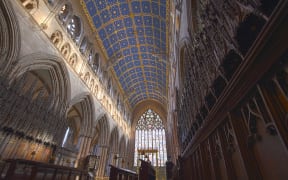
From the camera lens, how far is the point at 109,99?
13125mm

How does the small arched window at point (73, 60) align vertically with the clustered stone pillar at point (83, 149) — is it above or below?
above

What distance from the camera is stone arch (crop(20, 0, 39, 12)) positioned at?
5302 millimetres

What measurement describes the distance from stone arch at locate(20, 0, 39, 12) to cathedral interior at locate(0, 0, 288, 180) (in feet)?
0.14

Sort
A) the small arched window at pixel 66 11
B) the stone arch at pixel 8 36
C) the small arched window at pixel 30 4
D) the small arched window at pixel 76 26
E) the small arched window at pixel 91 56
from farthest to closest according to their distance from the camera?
the small arched window at pixel 91 56 < the small arched window at pixel 76 26 < the small arched window at pixel 66 11 < the small arched window at pixel 30 4 < the stone arch at pixel 8 36

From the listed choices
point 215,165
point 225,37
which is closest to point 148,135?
point 215,165

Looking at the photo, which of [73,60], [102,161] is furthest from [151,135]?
[73,60]

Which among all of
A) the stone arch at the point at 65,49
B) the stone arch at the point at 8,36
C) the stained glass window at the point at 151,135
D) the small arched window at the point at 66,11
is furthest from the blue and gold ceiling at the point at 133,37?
the stone arch at the point at 8,36

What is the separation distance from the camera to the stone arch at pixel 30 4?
5302 millimetres

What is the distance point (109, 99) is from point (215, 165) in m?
11.7

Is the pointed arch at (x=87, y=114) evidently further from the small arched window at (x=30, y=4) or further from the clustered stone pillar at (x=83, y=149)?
the small arched window at (x=30, y=4)

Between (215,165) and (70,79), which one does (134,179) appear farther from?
(70,79)

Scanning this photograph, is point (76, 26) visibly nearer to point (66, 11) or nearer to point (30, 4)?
point (66, 11)

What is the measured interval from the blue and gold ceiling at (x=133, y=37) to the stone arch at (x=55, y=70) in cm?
526

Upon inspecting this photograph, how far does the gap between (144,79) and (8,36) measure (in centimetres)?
1407
